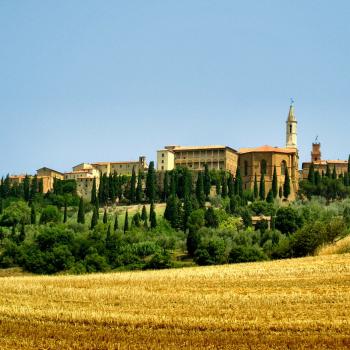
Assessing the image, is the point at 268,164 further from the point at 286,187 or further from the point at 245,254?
the point at 245,254

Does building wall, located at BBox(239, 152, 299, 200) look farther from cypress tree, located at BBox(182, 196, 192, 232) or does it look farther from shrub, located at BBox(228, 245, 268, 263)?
shrub, located at BBox(228, 245, 268, 263)

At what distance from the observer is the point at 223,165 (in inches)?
5738

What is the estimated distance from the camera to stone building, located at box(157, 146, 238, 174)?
146 meters

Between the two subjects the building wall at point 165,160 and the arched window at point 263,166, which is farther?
the building wall at point 165,160

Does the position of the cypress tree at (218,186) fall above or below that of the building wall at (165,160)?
below

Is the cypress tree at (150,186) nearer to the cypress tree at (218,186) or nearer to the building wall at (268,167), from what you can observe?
the cypress tree at (218,186)

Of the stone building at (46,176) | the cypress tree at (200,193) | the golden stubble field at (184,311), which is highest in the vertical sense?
the stone building at (46,176)

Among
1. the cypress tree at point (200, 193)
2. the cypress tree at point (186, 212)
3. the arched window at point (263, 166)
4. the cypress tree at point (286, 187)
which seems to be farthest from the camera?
the arched window at point (263, 166)

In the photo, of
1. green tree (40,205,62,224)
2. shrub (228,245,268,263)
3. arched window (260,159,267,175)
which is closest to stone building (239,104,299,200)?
arched window (260,159,267,175)

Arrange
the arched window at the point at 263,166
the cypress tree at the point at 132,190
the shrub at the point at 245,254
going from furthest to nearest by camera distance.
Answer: the arched window at the point at 263,166
the cypress tree at the point at 132,190
the shrub at the point at 245,254

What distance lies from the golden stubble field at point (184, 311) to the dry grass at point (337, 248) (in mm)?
10399

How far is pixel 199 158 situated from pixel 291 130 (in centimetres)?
2509

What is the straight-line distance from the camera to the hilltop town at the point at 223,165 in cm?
13900

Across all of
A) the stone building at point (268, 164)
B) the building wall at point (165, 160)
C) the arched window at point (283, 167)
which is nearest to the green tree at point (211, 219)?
the stone building at point (268, 164)
